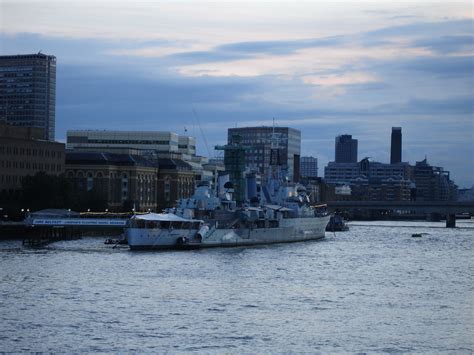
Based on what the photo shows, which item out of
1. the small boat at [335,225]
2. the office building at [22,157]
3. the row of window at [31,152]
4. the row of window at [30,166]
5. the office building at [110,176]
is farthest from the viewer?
the office building at [110,176]

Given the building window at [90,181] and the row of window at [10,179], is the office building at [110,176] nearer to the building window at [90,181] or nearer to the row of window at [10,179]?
the building window at [90,181]

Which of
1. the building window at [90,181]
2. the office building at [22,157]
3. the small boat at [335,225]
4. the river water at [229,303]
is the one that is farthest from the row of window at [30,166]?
the river water at [229,303]

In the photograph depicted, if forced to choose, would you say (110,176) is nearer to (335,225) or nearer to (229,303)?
(335,225)

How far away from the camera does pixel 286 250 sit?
370 ft

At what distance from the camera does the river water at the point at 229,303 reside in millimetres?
49375

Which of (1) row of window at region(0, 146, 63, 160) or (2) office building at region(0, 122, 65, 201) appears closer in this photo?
(2) office building at region(0, 122, 65, 201)

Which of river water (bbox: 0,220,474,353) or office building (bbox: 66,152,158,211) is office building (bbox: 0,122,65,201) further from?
river water (bbox: 0,220,474,353)

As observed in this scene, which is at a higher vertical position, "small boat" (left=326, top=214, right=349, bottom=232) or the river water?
"small boat" (left=326, top=214, right=349, bottom=232)

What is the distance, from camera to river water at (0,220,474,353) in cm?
4938

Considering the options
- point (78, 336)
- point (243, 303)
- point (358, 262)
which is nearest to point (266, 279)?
point (243, 303)

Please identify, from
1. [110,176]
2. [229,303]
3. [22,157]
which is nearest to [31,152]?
[22,157]

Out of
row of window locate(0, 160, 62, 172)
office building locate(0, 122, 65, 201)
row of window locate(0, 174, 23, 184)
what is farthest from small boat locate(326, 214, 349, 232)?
row of window locate(0, 174, 23, 184)

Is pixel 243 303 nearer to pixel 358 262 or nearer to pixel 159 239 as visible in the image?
pixel 358 262

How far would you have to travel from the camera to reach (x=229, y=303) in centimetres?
6162
